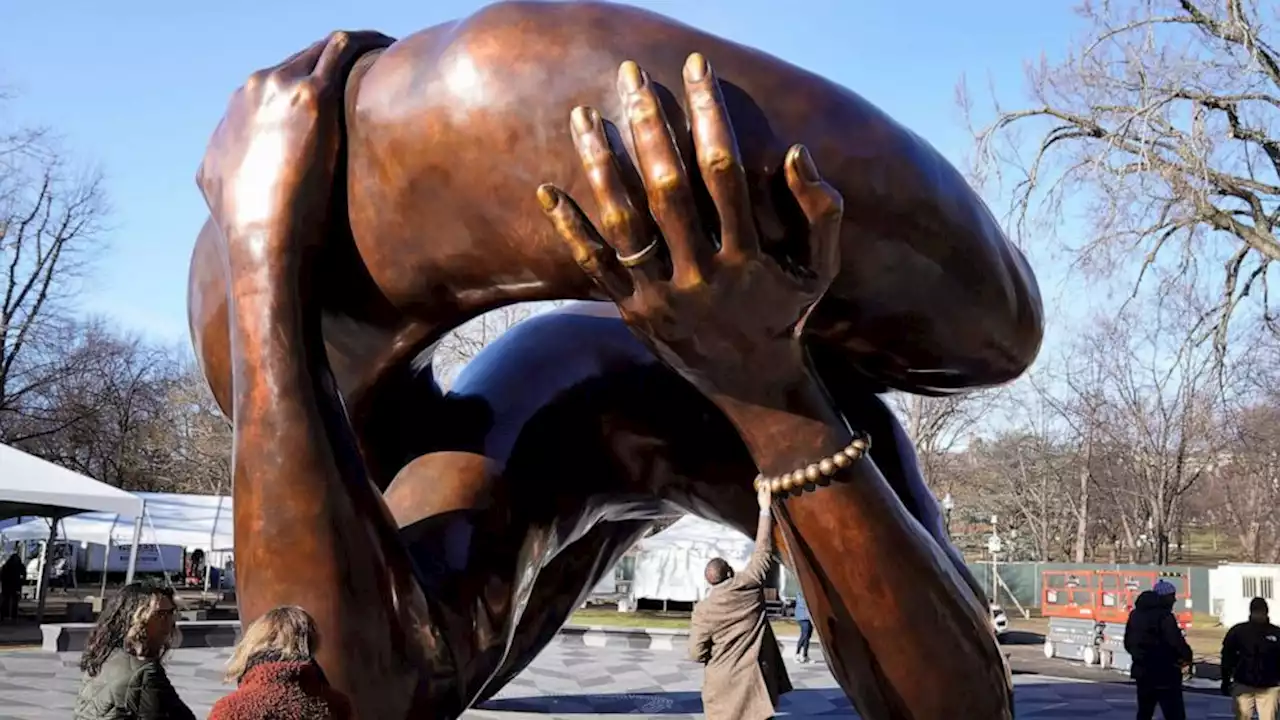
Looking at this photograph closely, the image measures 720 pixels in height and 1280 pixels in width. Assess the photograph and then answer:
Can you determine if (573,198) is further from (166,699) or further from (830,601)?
(166,699)

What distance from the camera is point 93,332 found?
4003 cm

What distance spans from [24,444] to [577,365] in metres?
37.3

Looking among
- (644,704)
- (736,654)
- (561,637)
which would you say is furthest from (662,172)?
(561,637)

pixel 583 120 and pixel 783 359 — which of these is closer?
pixel 583 120

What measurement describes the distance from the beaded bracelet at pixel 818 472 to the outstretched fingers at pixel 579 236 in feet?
1.88

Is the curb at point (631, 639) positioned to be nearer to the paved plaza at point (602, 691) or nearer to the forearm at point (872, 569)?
the paved plaza at point (602, 691)

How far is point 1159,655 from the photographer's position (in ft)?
32.3

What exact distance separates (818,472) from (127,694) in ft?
9.20

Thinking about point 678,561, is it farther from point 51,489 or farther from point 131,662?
point 131,662

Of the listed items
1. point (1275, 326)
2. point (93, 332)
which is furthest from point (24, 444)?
point (1275, 326)

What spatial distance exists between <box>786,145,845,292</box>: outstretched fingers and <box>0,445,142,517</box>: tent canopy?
14.9 m

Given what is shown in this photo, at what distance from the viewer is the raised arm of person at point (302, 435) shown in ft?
7.11

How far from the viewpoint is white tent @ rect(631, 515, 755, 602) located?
25516 millimetres

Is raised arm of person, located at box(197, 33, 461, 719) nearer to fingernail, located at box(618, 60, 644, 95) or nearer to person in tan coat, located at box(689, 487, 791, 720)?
fingernail, located at box(618, 60, 644, 95)
